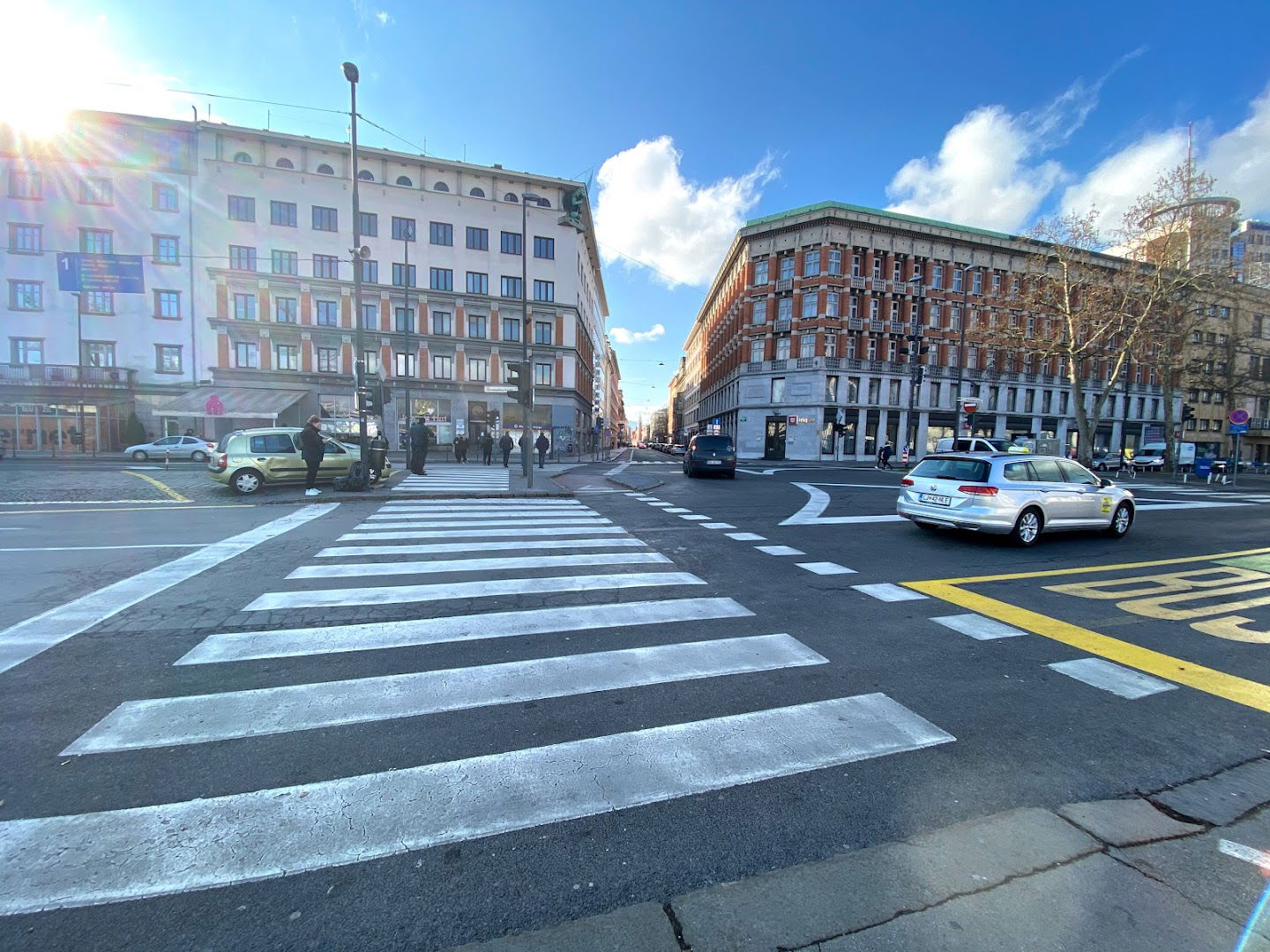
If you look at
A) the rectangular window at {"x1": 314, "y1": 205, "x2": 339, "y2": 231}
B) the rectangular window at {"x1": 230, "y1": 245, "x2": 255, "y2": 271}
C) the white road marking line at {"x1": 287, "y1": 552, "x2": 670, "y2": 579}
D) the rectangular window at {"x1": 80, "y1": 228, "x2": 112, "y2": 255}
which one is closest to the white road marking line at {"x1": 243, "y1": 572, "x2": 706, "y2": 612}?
the white road marking line at {"x1": 287, "y1": 552, "x2": 670, "y2": 579}

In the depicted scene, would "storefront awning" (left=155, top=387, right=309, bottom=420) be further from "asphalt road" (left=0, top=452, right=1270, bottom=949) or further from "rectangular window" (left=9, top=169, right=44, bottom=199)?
"asphalt road" (left=0, top=452, right=1270, bottom=949)

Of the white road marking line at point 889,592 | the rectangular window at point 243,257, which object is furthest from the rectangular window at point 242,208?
the white road marking line at point 889,592

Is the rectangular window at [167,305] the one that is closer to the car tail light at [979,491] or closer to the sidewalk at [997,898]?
the car tail light at [979,491]

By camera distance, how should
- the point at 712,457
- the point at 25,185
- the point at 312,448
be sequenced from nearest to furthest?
the point at 312,448 → the point at 712,457 → the point at 25,185

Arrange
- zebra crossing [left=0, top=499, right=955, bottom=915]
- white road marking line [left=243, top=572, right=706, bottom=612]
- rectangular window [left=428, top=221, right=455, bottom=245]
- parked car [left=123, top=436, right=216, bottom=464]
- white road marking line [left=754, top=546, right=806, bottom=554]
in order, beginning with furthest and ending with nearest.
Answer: rectangular window [left=428, top=221, right=455, bottom=245] → parked car [left=123, top=436, right=216, bottom=464] → white road marking line [left=754, top=546, right=806, bottom=554] → white road marking line [left=243, top=572, right=706, bottom=612] → zebra crossing [left=0, top=499, right=955, bottom=915]

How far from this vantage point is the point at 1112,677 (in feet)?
12.9

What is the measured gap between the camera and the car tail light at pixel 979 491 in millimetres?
8391

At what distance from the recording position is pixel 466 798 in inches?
96.9

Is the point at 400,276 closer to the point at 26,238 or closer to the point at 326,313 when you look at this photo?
the point at 326,313

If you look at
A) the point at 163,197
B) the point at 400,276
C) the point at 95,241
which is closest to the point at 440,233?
the point at 400,276

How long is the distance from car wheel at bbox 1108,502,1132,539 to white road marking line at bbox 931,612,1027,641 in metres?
7.03

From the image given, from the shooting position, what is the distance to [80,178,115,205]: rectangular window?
3397 centimetres

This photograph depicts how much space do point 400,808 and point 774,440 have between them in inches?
1783

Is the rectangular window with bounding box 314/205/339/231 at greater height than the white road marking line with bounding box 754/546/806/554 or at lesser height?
greater
